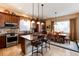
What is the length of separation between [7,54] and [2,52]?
0.16 metres

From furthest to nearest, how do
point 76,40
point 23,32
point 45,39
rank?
point 45,39, point 23,32, point 76,40

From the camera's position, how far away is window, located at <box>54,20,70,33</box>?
8.25 ft

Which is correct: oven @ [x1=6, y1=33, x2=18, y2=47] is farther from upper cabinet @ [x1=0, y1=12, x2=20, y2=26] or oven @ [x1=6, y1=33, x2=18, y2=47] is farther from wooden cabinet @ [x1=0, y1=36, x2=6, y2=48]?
upper cabinet @ [x1=0, y1=12, x2=20, y2=26]

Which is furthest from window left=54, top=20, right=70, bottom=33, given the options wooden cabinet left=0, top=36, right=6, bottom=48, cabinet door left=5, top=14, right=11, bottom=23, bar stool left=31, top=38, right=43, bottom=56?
wooden cabinet left=0, top=36, right=6, bottom=48

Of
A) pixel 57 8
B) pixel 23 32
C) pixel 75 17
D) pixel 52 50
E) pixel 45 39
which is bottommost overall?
pixel 52 50

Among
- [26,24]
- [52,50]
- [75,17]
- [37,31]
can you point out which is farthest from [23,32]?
[75,17]

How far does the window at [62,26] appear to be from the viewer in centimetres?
251

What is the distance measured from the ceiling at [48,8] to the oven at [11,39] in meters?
0.78

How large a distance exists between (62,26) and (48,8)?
737mm

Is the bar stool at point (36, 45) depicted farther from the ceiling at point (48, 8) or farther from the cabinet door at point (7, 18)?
the cabinet door at point (7, 18)

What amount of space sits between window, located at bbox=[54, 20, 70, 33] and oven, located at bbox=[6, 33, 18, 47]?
1.34 m

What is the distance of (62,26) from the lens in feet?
8.41

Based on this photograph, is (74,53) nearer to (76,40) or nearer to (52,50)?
(76,40)

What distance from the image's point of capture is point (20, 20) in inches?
97.1
